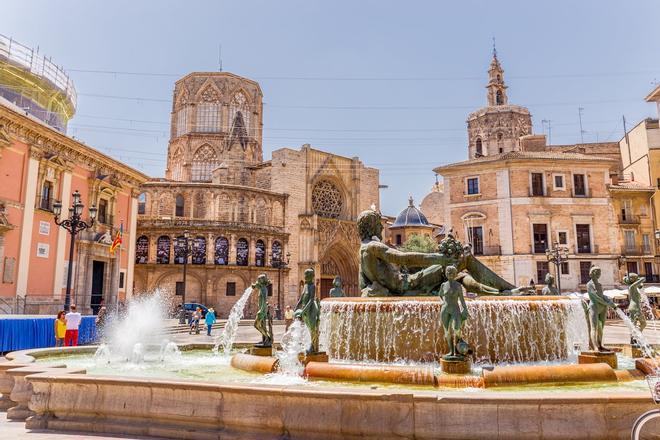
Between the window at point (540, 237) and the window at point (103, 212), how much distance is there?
A: 85.2 ft

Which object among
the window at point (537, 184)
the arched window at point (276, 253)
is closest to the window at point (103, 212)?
the arched window at point (276, 253)

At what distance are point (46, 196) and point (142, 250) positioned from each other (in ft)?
49.9

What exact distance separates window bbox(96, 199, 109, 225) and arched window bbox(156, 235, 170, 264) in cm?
1028

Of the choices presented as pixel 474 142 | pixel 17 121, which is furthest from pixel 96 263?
pixel 474 142

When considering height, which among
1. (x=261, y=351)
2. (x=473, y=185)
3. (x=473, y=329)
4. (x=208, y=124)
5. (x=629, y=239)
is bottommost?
(x=261, y=351)

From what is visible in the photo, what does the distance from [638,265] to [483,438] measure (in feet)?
122

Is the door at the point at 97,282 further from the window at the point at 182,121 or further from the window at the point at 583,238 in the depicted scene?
the window at the point at 182,121

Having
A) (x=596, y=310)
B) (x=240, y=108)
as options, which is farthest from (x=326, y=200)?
(x=596, y=310)

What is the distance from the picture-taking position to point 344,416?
4574mm

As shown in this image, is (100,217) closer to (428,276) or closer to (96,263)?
(96,263)

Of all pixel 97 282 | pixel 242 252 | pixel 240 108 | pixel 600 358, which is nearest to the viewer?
pixel 600 358

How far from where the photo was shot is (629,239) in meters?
36.5

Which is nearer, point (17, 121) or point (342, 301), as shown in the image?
point (342, 301)

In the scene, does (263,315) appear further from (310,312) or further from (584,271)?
(584,271)
